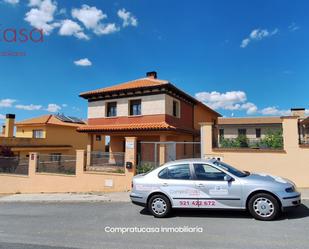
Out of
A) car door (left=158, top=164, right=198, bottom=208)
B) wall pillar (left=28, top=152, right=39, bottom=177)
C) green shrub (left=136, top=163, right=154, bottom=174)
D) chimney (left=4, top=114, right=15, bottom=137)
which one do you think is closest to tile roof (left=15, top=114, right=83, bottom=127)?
chimney (left=4, top=114, right=15, bottom=137)

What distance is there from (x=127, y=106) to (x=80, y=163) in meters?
7.55

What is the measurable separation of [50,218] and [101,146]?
26054 millimetres

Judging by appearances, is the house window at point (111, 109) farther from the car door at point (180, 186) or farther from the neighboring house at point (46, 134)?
the car door at point (180, 186)

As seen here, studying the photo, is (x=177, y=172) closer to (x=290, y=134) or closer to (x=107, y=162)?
(x=290, y=134)

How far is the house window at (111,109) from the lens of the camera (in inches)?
796

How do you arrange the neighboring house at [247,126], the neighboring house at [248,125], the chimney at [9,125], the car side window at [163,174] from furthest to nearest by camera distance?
the neighboring house at [247,126] < the neighboring house at [248,125] < the chimney at [9,125] < the car side window at [163,174]

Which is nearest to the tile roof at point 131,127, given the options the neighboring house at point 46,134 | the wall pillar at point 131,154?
the wall pillar at point 131,154

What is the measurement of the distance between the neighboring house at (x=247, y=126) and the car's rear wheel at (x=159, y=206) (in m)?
31.5

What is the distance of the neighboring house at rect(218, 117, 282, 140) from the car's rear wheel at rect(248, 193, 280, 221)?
31.5 m

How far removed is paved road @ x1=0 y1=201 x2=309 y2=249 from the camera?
4938mm

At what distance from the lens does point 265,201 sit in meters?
6.07

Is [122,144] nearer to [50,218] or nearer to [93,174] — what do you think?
[93,174]

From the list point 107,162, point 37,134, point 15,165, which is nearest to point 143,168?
point 107,162

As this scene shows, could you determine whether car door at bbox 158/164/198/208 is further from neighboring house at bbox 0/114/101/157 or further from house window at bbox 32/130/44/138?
house window at bbox 32/130/44/138
